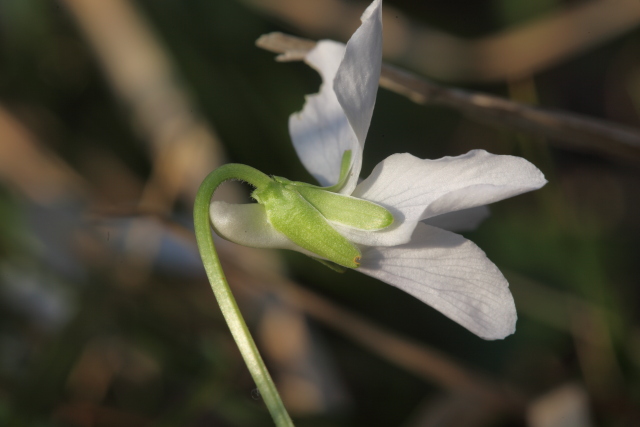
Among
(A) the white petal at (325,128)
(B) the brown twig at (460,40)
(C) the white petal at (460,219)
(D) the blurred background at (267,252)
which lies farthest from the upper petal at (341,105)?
(B) the brown twig at (460,40)

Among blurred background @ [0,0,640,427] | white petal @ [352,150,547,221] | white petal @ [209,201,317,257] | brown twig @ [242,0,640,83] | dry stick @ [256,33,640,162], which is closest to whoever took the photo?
white petal @ [352,150,547,221]

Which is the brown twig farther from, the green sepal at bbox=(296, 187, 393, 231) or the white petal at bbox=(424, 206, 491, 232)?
the green sepal at bbox=(296, 187, 393, 231)

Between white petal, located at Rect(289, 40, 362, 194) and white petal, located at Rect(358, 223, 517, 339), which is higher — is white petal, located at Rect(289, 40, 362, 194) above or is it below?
above

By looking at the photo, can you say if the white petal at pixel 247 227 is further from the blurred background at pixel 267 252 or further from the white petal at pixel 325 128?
the blurred background at pixel 267 252

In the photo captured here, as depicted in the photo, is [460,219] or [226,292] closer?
[226,292]

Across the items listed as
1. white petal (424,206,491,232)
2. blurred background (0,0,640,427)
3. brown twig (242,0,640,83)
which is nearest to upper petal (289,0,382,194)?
white petal (424,206,491,232)

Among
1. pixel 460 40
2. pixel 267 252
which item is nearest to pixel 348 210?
→ pixel 267 252

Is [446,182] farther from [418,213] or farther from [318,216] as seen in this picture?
[318,216]
